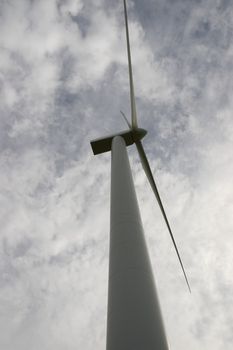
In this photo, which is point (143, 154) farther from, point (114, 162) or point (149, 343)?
point (149, 343)

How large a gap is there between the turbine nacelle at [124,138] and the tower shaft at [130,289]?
36.2 feet

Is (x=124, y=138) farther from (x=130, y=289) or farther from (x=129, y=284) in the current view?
(x=130, y=289)

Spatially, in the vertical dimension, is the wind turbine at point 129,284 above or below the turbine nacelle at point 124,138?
below

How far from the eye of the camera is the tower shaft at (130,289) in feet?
29.8

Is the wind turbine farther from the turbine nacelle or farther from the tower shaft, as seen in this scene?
the turbine nacelle

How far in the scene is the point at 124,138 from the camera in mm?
25578

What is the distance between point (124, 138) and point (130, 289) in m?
16.4

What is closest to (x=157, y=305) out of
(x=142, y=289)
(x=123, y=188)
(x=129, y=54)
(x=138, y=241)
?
(x=142, y=289)

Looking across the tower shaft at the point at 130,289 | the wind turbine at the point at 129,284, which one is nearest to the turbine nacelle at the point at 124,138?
the wind turbine at the point at 129,284

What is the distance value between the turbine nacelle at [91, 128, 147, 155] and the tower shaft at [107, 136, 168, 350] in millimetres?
Result: 11039

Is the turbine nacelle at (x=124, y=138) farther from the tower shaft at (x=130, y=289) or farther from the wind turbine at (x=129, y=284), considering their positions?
the tower shaft at (x=130, y=289)

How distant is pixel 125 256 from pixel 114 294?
141 centimetres

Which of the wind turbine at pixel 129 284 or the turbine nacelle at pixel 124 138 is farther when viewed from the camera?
the turbine nacelle at pixel 124 138

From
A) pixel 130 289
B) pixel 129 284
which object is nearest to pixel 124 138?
pixel 129 284
